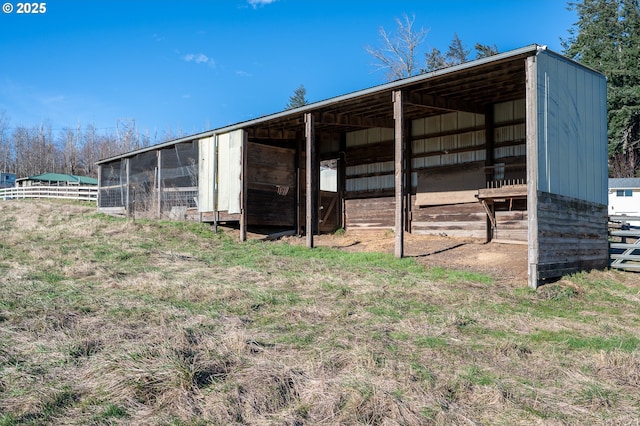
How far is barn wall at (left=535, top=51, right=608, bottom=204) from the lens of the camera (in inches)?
356

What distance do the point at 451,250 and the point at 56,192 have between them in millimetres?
33598

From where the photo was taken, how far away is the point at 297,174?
1709cm

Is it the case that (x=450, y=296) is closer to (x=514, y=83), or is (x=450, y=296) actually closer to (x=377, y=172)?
(x=514, y=83)

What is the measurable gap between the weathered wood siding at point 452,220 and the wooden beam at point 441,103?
2514mm

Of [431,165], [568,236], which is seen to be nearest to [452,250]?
[568,236]

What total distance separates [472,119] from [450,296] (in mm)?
7197

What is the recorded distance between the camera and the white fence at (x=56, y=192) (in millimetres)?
35031

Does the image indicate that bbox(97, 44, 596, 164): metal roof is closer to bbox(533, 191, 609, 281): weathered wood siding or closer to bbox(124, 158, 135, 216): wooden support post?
bbox(533, 191, 609, 281): weathered wood siding

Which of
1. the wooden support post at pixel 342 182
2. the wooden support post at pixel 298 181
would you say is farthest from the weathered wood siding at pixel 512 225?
the wooden support post at pixel 298 181

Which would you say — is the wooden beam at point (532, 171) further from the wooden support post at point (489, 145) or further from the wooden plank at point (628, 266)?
the wooden support post at point (489, 145)

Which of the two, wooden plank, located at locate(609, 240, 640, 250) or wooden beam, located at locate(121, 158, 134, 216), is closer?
wooden plank, located at locate(609, 240, 640, 250)

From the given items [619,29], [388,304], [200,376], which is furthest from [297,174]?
[619,29]

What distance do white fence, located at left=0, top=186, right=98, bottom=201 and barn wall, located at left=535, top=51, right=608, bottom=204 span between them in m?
32.6

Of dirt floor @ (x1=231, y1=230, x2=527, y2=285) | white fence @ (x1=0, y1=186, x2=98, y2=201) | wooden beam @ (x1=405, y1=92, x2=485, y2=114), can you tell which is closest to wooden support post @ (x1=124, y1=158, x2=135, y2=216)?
dirt floor @ (x1=231, y1=230, x2=527, y2=285)
